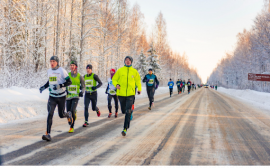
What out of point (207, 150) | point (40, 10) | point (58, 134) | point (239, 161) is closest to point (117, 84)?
point (58, 134)

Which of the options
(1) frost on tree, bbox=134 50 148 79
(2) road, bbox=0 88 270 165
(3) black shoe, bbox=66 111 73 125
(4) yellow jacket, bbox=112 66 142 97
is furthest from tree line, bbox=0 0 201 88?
(4) yellow jacket, bbox=112 66 142 97

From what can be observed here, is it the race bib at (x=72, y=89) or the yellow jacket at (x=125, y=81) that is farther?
the race bib at (x=72, y=89)

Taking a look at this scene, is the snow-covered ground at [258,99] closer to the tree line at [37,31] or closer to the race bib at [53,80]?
the race bib at [53,80]

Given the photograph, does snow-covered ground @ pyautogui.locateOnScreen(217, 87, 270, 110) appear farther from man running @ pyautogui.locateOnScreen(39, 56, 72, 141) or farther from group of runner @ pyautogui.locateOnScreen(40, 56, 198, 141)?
man running @ pyautogui.locateOnScreen(39, 56, 72, 141)

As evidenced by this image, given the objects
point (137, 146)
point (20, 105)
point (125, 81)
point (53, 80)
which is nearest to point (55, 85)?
point (53, 80)

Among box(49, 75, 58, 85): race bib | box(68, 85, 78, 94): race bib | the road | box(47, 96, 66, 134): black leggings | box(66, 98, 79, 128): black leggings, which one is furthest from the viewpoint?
box(68, 85, 78, 94): race bib

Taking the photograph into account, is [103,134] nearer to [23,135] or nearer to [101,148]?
[101,148]

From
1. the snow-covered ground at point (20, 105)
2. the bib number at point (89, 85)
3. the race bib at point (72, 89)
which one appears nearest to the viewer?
the race bib at point (72, 89)

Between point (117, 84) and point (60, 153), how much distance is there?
2.22m

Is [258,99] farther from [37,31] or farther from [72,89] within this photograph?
[37,31]

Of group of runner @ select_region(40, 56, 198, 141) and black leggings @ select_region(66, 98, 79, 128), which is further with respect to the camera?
black leggings @ select_region(66, 98, 79, 128)

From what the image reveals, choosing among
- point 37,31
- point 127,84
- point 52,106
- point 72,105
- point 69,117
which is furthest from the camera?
point 37,31

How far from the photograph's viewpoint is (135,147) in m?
3.85

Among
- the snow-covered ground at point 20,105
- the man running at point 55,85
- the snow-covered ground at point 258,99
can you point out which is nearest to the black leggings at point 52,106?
the man running at point 55,85
